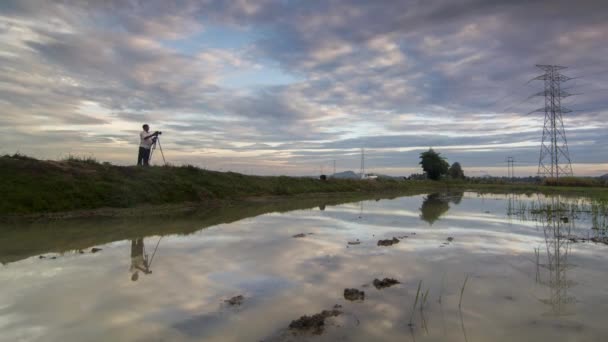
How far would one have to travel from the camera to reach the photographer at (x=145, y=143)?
19.1 m

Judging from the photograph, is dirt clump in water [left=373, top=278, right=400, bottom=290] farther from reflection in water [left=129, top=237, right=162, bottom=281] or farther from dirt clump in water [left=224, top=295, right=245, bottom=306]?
reflection in water [left=129, top=237, right=162, bottom=281]

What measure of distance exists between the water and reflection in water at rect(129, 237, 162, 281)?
4 cm

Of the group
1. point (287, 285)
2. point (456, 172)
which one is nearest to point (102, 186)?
point (287, 285)

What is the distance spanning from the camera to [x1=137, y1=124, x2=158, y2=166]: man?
62.6ft

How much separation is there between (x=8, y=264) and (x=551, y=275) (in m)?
10.1

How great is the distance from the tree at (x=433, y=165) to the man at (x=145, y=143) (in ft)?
185

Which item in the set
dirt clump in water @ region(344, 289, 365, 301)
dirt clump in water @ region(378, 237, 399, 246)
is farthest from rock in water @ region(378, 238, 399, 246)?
dirt clump in water @ region(344, 289, 365, 301)

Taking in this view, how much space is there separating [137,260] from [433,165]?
65.5 m

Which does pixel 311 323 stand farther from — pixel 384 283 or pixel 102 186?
pixel 102 186

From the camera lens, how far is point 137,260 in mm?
7898

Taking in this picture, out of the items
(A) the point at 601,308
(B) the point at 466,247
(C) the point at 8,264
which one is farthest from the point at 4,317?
(B) the point at 466,247

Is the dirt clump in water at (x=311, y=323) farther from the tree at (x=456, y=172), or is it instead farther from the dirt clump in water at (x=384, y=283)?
the tree at (x=456, y=172)

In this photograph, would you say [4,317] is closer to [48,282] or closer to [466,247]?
[48,282]

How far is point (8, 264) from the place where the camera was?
735cm
